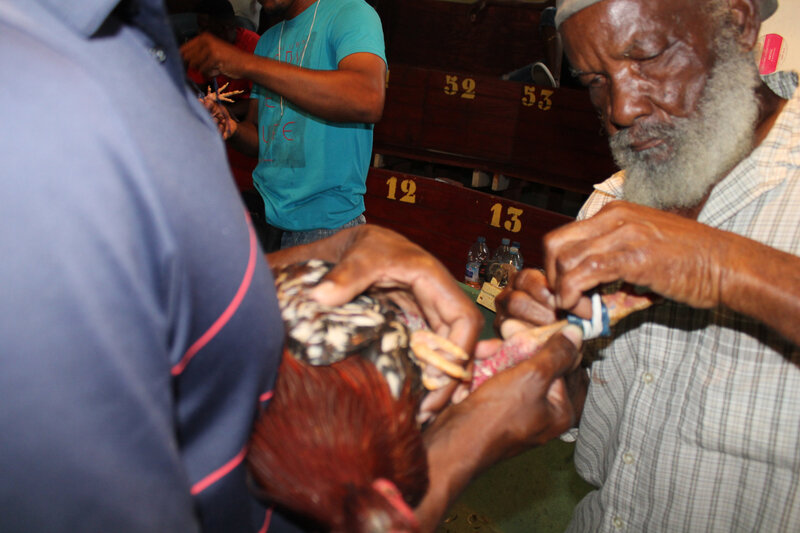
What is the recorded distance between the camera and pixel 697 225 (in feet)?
3.55

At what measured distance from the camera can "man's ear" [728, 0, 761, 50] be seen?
4.69 ft

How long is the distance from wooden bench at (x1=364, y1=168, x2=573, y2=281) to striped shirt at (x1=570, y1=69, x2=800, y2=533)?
298 centimetres

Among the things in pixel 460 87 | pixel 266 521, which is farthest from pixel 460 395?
pixel 460 87

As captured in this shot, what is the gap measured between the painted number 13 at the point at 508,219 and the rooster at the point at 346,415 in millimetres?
3619

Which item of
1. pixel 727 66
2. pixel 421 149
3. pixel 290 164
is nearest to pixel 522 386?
pixel 727 66

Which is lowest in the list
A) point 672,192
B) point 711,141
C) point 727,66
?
point 672,192

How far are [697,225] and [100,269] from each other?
1.06m

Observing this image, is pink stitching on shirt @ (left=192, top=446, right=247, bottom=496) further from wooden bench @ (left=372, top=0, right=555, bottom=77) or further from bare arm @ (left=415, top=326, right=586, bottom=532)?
wooden bench @ (left=372, top=0, right=555, bottom=77)

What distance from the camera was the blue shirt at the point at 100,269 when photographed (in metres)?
0.44

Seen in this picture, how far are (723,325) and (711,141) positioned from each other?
467 mm

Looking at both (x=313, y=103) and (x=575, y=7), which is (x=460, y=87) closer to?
(x=313, y=103)

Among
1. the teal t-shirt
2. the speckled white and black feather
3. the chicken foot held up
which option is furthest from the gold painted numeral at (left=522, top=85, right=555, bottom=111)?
the speckled white and black feather

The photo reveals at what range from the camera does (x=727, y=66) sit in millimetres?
1398

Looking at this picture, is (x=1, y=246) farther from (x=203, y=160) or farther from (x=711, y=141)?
(x=711, y=141)
